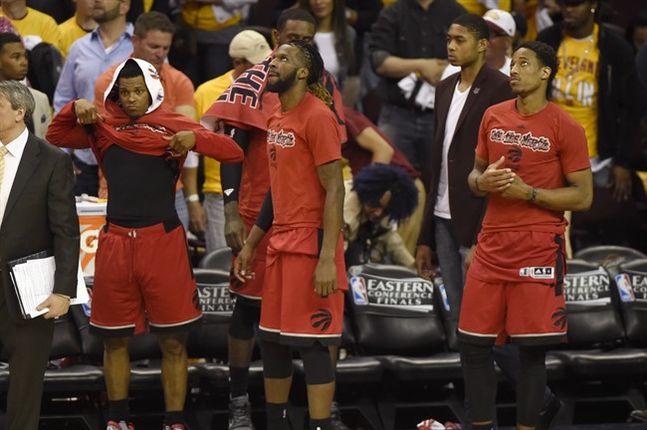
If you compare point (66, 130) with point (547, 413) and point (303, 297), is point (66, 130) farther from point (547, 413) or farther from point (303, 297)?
point (547, 413)

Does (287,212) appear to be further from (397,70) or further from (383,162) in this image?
(397,70)

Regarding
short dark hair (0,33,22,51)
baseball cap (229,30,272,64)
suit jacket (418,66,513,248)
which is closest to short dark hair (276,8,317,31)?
baseball cap (229,30,272,64)

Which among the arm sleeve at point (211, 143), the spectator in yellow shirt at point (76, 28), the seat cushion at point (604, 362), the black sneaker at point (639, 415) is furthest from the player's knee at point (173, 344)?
the spectator in yellow shirt at point (76, 28)

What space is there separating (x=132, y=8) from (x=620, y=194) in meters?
3.61

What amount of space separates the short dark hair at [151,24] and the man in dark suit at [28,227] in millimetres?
1942

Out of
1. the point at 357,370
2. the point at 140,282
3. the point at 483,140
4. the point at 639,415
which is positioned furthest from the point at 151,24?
the point at 639,415

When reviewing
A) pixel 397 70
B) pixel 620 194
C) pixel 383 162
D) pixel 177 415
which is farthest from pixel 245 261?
pixel 620 194

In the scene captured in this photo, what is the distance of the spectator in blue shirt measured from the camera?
8.68m

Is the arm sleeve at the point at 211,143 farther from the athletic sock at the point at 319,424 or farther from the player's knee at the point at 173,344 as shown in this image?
the athletic sock at the point at 319,424

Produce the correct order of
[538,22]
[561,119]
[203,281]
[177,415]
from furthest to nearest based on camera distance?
[538,22], [203,281], [177,415], [561,119]

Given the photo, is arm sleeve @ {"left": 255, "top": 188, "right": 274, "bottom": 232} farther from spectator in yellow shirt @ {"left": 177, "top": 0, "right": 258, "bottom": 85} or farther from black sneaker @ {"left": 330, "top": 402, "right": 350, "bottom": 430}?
spectator in yellow shirt @ {"left": 177, "top": 0, "right": 258, "bottom": 85}

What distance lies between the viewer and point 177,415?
6.92 m

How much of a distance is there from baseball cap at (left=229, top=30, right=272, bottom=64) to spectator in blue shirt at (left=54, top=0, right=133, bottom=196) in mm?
1265

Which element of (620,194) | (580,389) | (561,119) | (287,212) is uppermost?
(561,119)
